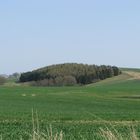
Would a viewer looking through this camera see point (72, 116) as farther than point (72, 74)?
No

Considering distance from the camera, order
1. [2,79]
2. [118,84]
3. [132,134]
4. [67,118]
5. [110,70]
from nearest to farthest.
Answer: [132,134], [67,118], [118,84], [110,70], [2,79]

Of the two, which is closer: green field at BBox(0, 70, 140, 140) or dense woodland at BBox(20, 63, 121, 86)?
green field at BBox(0, 70, 140, 140)

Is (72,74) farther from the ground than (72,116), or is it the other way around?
(72,74)

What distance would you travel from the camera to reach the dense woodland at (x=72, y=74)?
13200cm

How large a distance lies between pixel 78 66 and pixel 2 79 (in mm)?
20376

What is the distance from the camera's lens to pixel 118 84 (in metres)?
117

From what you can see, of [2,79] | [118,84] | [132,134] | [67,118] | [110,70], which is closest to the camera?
[132,134]

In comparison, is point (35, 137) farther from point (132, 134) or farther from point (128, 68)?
point (128, 68)

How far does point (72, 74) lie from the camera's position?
13350cm

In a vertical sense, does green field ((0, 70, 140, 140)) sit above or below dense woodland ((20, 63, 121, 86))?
below

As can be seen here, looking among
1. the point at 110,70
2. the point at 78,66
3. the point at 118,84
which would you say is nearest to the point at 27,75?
the point at 78,66

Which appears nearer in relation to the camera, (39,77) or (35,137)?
(35,137)

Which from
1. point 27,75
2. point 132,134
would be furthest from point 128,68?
point 132,134

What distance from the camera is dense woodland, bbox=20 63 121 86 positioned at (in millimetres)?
132000
